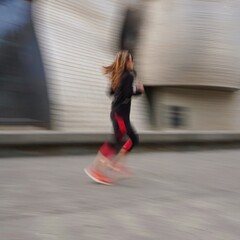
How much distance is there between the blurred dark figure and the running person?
17.1 ft

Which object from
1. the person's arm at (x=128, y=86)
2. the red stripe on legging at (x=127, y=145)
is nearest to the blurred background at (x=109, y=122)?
the red stripe on legging at (x=127, y=145)

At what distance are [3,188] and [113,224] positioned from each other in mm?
1814

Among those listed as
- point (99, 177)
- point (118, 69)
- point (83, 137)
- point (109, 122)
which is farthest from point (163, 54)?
point (99, 177)

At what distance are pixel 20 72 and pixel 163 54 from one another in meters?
7.12

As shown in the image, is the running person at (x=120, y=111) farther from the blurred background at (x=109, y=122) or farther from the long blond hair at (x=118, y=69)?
the blurred background at (x=109, y=122)

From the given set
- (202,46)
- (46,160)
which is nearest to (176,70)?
(202,46)

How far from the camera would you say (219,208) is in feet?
16.7

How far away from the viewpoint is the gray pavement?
13.2ft

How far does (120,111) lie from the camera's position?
5934mm

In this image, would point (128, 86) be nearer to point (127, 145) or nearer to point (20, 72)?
A: point (127, 145)

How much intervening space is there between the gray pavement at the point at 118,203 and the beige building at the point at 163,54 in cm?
703

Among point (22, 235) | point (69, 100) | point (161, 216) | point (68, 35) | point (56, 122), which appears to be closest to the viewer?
point (22, 235)

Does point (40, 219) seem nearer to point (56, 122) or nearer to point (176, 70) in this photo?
point (56, 122)

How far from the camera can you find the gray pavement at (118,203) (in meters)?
4.02
